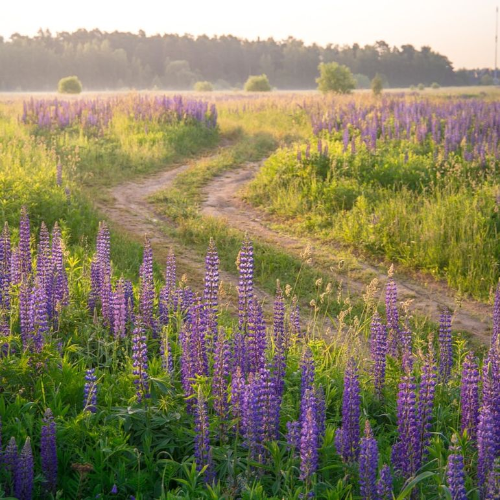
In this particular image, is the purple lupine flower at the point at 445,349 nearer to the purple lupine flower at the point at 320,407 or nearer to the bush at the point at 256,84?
the purple lupine flower at the point at 320,407

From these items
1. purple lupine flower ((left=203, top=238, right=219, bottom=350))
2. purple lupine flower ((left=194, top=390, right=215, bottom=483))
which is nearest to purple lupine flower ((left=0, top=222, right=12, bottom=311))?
purple lupine flower ((left=203, top=238, right=219, bottom=350))

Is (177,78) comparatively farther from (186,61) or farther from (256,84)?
(256,84)

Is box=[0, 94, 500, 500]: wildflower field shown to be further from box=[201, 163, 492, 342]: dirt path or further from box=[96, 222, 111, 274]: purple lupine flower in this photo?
box=[201, 163, 492, 342]: dirt path

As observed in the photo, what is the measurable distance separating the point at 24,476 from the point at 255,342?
170 cm

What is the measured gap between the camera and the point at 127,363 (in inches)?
211

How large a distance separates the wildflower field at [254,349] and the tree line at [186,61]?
290ft

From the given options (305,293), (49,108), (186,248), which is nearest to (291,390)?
(305,293)

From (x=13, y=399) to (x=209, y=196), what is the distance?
32.4 ft

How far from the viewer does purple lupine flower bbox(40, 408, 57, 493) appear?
12.6 ft

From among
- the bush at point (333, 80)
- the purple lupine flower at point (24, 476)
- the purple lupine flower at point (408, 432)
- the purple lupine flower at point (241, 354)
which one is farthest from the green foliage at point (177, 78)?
the purple lupine flower at point (24, 476)

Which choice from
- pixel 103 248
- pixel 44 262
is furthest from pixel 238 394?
pixel 103 248

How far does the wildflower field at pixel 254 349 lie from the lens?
3875 mm

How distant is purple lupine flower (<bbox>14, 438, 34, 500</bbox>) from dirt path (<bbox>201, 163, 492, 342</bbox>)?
3582 millimetres

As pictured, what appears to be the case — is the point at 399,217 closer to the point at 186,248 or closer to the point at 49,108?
the point at 186,248
